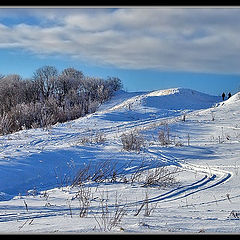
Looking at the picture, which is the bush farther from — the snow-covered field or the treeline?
the treeline

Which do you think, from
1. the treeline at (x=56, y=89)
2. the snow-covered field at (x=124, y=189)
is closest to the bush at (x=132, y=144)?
the snow-covered field at (x=124, y=189)

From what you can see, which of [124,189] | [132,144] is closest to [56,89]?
[132,144]

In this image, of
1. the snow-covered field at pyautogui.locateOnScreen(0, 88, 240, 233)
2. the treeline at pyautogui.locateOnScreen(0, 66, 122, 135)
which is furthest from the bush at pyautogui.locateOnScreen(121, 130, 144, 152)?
the treeline at pyautogui.locateOnScreen(0, 66, 122, 135)

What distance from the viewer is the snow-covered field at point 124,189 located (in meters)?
3.26

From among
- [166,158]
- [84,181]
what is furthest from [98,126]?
[84,181]

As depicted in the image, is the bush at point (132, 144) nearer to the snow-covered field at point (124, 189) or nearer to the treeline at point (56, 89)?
the snow-covered field at point (124, 189)

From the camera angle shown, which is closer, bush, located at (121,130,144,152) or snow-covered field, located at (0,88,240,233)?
snow-covered field, located at (0,88,240,233)

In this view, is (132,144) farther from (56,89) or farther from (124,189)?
(56,89)

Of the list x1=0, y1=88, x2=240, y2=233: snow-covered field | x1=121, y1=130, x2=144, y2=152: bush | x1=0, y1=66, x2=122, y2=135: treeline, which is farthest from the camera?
x1=0, y1=66, x2=122, y2=135: treeline

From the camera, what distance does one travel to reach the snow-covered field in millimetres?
3256

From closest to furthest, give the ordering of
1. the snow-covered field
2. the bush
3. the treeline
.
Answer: the snow-covered field, the bush, the treeline

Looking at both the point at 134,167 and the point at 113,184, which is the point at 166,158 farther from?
the point at 113,184
